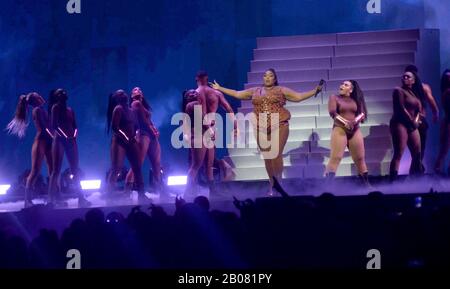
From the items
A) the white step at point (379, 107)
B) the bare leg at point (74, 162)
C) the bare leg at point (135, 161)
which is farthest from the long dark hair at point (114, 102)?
the white step at point (379, 107)

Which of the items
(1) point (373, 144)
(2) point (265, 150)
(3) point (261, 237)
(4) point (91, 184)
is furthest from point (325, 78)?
(3) point (261, 237)

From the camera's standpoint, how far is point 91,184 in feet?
35.5

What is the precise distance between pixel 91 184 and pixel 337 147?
3.02 metres

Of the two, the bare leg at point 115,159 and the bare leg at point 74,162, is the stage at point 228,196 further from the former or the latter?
the bare leg at point 115,159

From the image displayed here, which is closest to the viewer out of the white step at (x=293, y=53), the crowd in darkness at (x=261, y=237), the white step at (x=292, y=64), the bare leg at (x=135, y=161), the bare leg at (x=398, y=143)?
the crowd in darkness at (x=261, y=237)

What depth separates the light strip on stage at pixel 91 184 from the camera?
10.8 m

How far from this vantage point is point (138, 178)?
9.70 m

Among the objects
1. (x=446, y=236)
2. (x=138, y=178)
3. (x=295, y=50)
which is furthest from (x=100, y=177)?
(x=446, y=236)

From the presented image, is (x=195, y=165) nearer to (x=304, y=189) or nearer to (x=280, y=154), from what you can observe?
(x=280, y=154)

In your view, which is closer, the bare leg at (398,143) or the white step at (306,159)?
the bare leg at (398,143)

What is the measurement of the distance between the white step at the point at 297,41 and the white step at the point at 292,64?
0.26 metres

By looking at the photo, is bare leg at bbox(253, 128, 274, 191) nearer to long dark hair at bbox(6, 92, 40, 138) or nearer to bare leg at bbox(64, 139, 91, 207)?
bare leg at bbox(64, 139, 91, 207)
